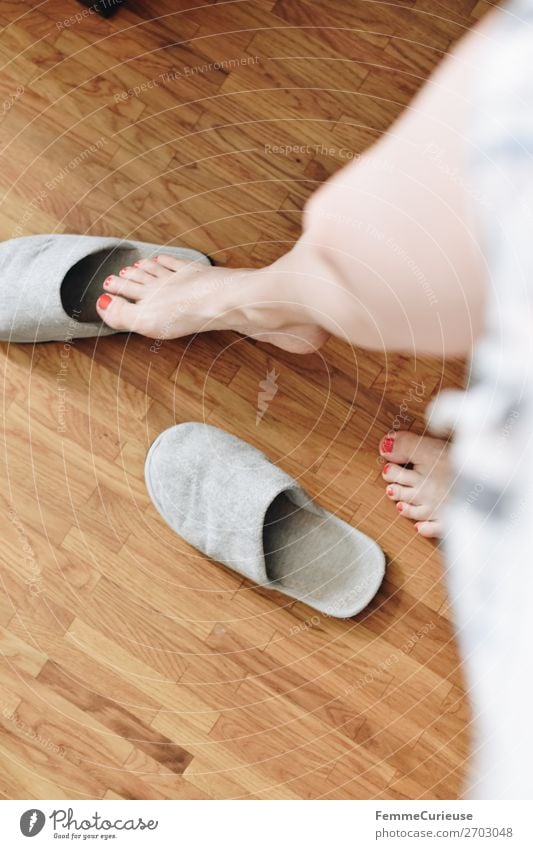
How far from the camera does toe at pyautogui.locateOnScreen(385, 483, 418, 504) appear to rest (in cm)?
69

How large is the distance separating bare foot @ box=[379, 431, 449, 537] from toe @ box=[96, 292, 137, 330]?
0.82ft

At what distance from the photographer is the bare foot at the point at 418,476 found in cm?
69

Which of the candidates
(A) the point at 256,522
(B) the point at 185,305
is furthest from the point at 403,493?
(B) the point at 185,305

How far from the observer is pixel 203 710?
0.67 m

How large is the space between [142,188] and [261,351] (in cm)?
18

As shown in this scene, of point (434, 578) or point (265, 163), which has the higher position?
point (265, 163)

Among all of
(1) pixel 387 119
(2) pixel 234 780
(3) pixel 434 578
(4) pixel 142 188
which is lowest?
(2) pixel 234 780

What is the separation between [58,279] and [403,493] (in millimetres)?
353

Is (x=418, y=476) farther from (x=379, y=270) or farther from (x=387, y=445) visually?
Result: (x=379, y=270)
